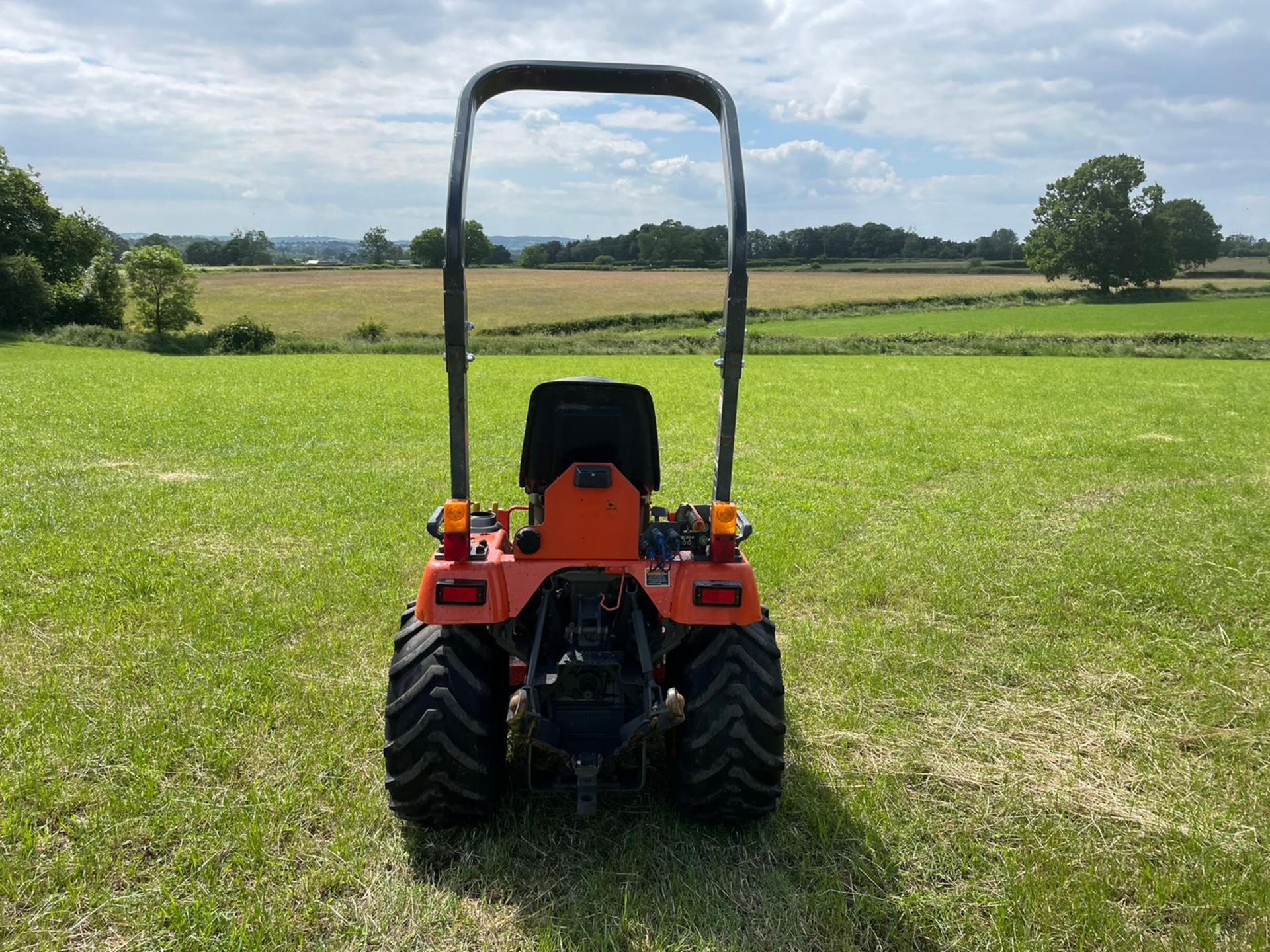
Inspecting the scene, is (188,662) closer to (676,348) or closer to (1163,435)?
(1163,435)

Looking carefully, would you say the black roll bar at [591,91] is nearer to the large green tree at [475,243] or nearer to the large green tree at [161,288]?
the large green tree at [475,243]

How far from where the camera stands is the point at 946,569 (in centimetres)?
731

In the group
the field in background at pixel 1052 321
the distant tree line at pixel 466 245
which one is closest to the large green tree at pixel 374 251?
the field in background at pixel 1052 321

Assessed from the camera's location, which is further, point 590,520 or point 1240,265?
point 1240,265

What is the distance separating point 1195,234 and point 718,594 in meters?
84.1

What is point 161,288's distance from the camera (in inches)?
1615

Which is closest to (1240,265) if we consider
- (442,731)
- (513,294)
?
(513,294)

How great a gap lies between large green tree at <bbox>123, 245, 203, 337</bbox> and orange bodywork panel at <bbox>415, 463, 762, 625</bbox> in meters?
43.1

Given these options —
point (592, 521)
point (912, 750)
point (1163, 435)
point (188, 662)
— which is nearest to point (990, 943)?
point (912, 750)

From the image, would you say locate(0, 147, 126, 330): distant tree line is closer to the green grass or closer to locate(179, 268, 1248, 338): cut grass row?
locate(179, 268, 1248, 338): cut grass row

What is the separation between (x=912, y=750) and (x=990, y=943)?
4.53 ft

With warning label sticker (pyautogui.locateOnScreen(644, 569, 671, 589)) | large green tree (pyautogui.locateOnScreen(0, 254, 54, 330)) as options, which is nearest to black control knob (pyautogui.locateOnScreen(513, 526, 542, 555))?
warning label sticker (pyautogui.locateOnScreen(644, 569, 671, 589))

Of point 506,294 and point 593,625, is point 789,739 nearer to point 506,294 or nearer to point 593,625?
point 593,625

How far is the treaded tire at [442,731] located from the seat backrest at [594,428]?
0.88 m
